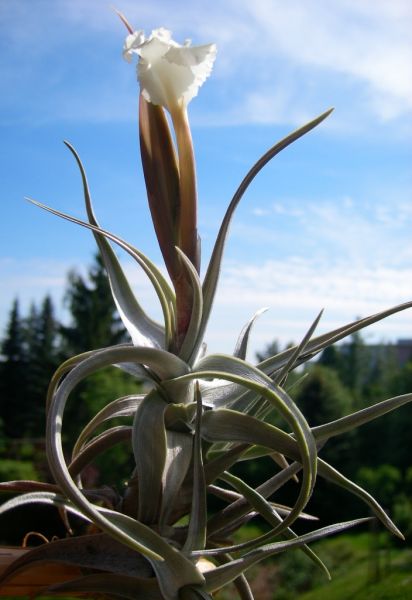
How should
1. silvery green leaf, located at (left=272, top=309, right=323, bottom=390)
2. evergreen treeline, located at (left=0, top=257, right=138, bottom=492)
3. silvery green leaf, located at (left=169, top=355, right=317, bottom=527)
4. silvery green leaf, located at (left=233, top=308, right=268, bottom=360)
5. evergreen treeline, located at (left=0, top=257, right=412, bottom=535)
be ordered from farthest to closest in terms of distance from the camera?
evergreen treeline, located at (left=0, top=257, right=138, bottom=492)
evergreen treeline, located at (left=0, top=257, right=412, bottom=535)
silvery green leaf, located at (left=233, top=308, right=268, bottom=360)
silvery green leaf, located at (left=272, top=309, right=323, bottom=390)
silvery green leaf, located at (left=169, top=355, right=317, bottom=527)

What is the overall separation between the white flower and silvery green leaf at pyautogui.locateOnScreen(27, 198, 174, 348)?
0.18 metres

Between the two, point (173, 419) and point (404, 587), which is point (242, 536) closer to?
point (404, 587)

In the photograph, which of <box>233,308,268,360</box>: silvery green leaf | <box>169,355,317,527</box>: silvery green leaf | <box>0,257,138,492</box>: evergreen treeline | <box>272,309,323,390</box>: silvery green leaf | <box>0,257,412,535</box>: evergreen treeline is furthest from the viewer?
<box>0,257,138,492</box>: evergreen treeline

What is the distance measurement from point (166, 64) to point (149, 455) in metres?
0.47

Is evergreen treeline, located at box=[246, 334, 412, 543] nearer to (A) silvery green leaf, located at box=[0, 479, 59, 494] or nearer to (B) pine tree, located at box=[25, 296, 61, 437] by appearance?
(B) pine tree, located at box=[25, 296, 61, 437]

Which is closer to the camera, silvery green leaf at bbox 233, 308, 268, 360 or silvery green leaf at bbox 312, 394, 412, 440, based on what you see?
silvery green leaf at bbox 312, 394, 412, 440

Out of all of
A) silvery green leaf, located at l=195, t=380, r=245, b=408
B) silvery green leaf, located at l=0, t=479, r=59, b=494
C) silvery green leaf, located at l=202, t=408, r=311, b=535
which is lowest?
silvery green leaf, located at l=0, t=479, r=59, b=494

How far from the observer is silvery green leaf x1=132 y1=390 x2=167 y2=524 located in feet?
2.56

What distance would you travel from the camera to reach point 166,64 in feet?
2.85

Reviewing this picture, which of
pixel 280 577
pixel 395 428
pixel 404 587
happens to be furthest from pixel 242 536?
pixel 404 587

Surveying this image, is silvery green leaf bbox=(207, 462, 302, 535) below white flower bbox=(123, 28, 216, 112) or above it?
below

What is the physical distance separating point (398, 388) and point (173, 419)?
1595 cm

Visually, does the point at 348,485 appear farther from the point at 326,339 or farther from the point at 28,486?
the point at 28,486

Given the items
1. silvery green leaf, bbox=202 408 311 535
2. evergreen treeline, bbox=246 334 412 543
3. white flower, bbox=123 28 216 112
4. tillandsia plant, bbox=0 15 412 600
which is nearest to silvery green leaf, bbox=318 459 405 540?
tillandsia plant, bbox=0 15 412 600
